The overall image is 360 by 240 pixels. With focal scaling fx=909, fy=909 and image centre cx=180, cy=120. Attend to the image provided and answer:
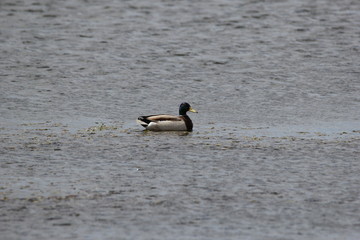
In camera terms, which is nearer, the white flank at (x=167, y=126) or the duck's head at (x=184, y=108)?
the white flank at (x=167, y=126)

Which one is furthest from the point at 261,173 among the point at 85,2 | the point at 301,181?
the point at 85,2

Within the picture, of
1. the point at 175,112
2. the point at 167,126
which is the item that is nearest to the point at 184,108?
the point at 167,126

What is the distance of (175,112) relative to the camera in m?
21.8

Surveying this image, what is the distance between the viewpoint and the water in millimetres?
11977

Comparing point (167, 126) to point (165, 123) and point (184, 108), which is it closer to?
point (165, 123)

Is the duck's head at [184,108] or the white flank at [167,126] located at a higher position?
the duck's head at [184,108]

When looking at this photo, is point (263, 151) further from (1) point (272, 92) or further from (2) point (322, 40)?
(2) point (322, 40)

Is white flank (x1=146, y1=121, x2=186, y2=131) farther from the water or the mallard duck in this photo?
the water

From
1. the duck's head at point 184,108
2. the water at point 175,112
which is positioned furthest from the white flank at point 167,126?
the duck's head at point 184,108

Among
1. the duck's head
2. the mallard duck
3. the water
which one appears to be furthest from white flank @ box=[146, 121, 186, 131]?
the duck's head

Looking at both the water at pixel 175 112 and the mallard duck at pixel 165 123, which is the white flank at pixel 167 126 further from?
the water at pixel 175 112

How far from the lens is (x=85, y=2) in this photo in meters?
40.2

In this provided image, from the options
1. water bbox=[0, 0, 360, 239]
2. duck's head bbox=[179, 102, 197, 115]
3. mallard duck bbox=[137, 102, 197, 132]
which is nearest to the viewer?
water bbox=[0, 0, 360, 239]

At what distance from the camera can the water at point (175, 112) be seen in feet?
39.3
